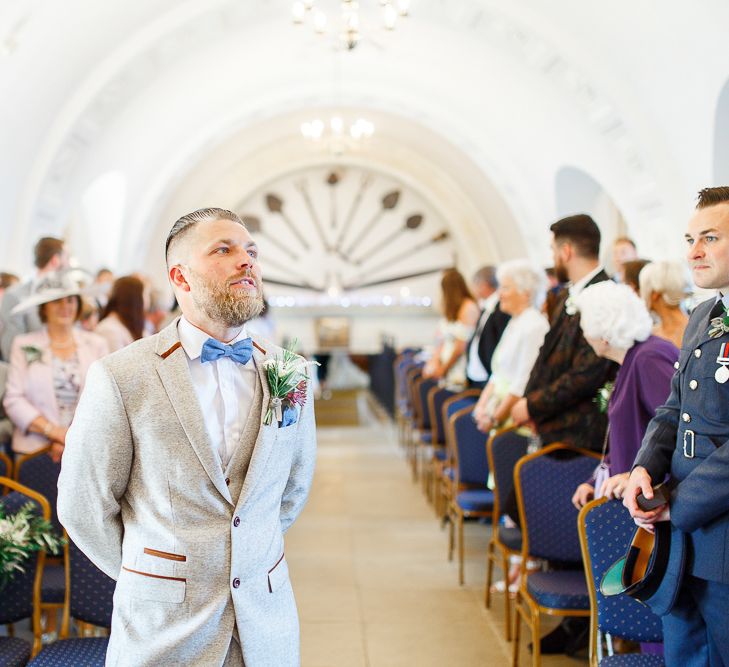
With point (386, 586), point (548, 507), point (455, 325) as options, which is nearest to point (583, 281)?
point (548, 507)

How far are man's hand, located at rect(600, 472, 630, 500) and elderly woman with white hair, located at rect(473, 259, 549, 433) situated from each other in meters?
1.90

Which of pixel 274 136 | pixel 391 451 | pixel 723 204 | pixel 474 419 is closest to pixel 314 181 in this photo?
pixel 274 136

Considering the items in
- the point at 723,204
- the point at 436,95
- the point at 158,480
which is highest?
the point at 436,95

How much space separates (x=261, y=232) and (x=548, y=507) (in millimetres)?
16069

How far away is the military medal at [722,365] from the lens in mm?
2426

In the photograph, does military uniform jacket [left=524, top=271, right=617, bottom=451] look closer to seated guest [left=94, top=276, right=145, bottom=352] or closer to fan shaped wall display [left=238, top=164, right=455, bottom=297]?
seated guest [left=94, top=276, right=145, bottom=352]

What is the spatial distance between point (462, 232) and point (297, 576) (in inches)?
530

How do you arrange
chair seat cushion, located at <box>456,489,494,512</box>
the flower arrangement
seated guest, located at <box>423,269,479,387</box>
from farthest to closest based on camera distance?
1. seated guest, located at <box>423,269,479,387</box>
2. chair seat cushion, located at <box>456,489,494,512</box>
3. the flower arrangement

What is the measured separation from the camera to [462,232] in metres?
18.5

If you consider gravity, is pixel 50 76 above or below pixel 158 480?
above

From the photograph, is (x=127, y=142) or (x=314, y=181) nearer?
(x=127, y=142)

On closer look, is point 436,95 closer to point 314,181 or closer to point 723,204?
point 314,181

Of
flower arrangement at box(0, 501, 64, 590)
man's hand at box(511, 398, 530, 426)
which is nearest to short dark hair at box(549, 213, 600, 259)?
man's hand at box(511, 398, 530, 426)

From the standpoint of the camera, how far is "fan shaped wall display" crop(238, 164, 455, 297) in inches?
773
